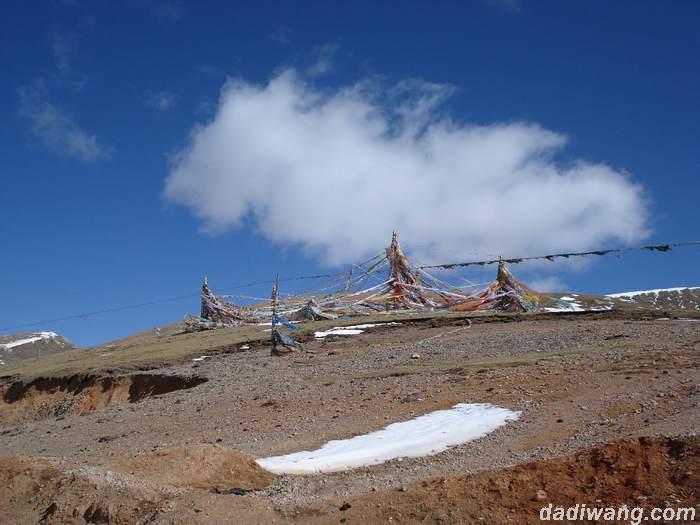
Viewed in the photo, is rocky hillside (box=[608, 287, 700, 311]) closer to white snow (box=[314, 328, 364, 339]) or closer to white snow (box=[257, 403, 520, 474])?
white snow (box=[314, 328, 364, 339])

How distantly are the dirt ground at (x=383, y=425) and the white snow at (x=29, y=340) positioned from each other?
184ft

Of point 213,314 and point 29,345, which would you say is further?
point 29,345

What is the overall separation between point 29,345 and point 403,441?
79575mm

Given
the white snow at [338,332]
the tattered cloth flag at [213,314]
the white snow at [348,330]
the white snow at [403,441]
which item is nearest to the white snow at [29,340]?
the tattered cloth flag at [213,314]

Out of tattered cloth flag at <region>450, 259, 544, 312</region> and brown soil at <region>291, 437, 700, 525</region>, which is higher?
tattered cloth flag at <region>450, 259, 544, 312</region>

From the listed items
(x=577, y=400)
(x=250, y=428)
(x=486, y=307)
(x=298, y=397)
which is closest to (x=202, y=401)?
(x=298, y=397)

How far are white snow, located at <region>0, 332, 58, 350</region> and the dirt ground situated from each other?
2210 inches

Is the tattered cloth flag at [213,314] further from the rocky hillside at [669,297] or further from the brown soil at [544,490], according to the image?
the rocky hillside at [669,297]

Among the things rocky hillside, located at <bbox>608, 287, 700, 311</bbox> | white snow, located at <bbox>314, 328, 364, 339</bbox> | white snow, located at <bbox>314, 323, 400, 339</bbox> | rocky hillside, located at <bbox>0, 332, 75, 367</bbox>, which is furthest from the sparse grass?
rocky hillside, located at <bbox>608, 287, 700, 311</bbox>

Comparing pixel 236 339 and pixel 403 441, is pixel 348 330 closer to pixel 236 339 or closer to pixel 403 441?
pixel 236 339

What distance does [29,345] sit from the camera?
81.4 meters

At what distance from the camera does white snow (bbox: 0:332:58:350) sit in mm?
77806

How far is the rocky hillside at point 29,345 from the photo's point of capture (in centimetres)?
7388

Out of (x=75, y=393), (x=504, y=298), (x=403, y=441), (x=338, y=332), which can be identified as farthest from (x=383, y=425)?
(x=504, y=298)
